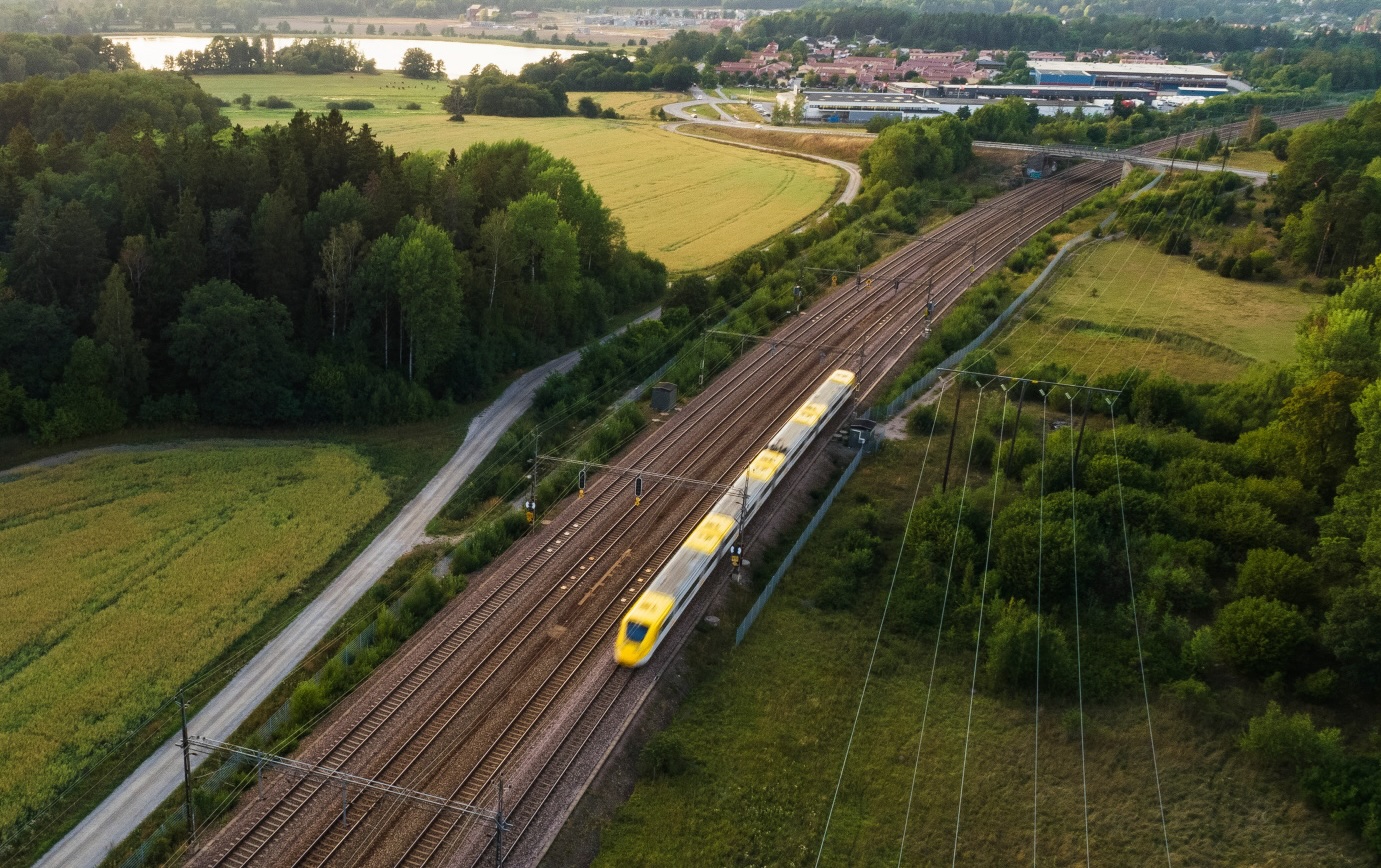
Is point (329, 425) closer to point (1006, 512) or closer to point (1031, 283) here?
point (1006, 512)

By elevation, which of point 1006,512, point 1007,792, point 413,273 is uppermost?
point 413,273

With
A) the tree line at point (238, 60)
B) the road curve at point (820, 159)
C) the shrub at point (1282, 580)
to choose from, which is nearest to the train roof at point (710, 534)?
the shrub at point (1282, 580)

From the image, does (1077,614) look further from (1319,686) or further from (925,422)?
(925,422)

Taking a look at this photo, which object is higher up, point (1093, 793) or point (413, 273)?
point (413, 273)

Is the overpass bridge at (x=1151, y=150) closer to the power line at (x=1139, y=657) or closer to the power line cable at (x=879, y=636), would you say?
the power line cable at (x=879, y=636)

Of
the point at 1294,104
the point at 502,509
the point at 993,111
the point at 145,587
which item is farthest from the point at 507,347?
the point at 1294,104
